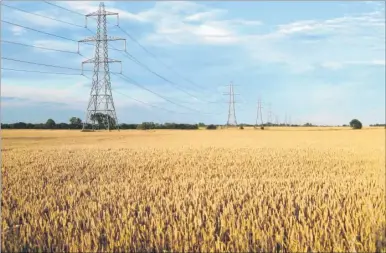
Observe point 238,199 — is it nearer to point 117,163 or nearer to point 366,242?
point 366,242

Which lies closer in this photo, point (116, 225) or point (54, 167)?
point (116, 225)

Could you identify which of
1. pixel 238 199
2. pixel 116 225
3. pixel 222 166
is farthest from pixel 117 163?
pixel 116 225

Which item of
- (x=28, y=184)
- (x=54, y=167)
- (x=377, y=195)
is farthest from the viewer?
(x=54, y=167)

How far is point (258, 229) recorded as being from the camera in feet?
14.9

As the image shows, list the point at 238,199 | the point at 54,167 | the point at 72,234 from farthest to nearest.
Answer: the point at 54,167, the point at 238,199, the point at 72,234

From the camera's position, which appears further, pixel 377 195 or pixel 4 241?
pixel 377 195

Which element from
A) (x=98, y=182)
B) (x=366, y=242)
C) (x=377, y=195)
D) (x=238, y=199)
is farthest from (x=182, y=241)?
(x=98, y=182)

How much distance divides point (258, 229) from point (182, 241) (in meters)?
0.83

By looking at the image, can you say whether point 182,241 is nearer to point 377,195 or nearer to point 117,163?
point 377,195

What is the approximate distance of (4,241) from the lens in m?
4.54

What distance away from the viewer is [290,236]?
4.37m

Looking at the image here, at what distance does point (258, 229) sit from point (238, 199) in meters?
1.94

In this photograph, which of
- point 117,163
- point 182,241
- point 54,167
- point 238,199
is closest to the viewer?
point 182,241

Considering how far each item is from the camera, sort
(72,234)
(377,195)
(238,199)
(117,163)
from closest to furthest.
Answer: (72,234), (238,199), (377,195), (117,163)
